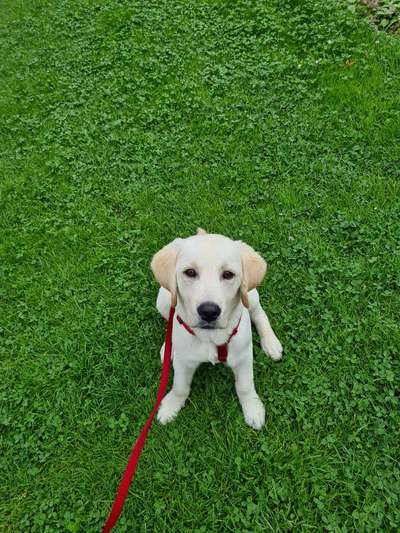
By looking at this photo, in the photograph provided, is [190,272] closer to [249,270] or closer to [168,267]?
[168,267]

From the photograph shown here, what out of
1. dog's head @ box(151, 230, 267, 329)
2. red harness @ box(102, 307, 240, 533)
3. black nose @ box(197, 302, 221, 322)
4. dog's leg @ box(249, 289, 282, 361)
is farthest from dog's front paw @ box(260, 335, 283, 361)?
black nose @ box(197, 302, 221, 322)

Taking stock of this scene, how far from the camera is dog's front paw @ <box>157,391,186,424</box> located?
3.49 m

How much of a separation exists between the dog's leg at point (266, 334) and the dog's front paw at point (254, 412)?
437mm

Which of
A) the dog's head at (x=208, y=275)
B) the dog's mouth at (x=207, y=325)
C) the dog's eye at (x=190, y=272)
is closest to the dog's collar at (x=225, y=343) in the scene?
the dog's head at (x=208, y=275)

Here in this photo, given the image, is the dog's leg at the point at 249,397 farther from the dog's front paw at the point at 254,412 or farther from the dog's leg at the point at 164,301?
the dog's leg at the point at 164,301

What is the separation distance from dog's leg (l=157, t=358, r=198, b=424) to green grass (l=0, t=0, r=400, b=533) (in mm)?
96

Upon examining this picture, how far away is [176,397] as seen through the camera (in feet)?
11.5

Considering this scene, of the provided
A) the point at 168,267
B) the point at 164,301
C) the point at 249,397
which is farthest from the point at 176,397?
the point at 168,267

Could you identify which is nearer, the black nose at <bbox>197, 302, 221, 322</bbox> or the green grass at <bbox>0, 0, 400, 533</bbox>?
the black nose at <bbox>197, 302, 221, 322</bbox>

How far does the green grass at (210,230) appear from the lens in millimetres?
3207

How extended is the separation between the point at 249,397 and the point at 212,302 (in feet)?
3.89

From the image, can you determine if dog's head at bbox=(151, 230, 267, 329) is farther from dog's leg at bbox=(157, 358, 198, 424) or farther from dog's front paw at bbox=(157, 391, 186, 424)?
dog's front paw at bbox=(157, 391, 186, 424)

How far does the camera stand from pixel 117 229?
4965 millimetres

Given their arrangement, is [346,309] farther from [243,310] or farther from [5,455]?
[5,455]
